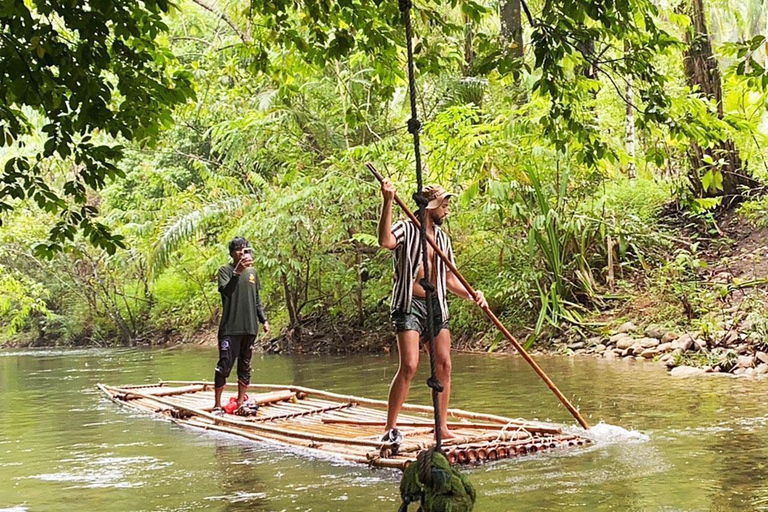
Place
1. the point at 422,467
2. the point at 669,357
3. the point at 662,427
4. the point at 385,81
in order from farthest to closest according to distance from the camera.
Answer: the point at 669,357, the point at 662,427, the point at 385,81, the point at 422,467

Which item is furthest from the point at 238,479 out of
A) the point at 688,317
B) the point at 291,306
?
the point at 291,306

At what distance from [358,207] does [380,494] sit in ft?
36.2

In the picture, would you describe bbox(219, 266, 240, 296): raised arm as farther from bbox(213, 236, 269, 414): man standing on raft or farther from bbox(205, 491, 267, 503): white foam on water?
bbox(205, 491, 267, 503): white foam on water

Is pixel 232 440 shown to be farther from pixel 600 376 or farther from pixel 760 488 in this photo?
pixel 600 376

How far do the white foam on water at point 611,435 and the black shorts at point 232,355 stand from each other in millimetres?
3104

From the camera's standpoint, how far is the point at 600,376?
9.86 meters

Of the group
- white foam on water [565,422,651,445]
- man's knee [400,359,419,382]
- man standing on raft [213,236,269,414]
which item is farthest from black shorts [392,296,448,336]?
man standing on raft [213,236,269,414]

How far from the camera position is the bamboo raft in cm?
555

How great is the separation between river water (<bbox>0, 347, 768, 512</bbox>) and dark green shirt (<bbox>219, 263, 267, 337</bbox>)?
3.35ft

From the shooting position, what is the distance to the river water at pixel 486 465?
466 centimetres

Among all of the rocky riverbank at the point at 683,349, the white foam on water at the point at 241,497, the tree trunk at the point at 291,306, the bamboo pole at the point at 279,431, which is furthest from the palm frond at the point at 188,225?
the white foam on water at the point at 241,497

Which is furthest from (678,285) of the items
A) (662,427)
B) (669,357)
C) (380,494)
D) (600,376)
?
(380,494)

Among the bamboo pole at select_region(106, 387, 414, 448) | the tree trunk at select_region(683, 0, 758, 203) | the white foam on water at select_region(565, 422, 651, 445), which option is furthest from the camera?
the tree trunk at select_region(683, 0, 758, 203)

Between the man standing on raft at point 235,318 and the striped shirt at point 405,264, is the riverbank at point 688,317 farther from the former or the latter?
the striped shirt at point 405,264
